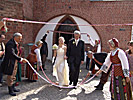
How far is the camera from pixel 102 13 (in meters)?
10.5

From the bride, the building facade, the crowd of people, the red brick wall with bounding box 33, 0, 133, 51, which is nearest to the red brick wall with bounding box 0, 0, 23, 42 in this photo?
the crowd of people

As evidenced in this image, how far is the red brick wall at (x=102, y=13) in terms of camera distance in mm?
10375

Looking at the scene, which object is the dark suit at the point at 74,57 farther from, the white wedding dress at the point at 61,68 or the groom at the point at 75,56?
the white wedding dress at the point at 61,68

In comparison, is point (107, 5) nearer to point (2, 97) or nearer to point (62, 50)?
point (62, 50)

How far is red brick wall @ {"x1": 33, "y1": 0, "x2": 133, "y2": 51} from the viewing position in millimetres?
10375

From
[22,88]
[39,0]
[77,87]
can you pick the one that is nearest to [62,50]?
[77,87]

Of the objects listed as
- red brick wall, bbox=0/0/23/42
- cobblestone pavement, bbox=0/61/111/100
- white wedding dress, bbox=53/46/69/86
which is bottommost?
cobblestone pavement, bbox=0/61/111/100

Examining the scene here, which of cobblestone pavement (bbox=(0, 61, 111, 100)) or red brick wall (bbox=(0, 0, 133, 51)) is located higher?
red brick wall (bbox=(0, 0, 133, 51))

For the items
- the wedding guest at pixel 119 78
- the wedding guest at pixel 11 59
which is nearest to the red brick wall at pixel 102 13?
the wedding guest at pixel 11 59

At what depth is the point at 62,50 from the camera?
541 cm

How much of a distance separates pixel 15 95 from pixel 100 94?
2.73 meters

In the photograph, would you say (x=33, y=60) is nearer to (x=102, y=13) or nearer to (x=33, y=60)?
(x=33, y=60)

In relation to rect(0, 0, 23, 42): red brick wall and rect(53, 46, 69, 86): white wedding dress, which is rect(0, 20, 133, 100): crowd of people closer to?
rect(53, 46, 69, 86): white wedding dress

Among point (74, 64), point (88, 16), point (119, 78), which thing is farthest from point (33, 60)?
point (88, 16)
